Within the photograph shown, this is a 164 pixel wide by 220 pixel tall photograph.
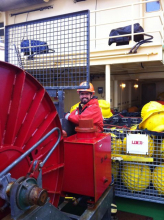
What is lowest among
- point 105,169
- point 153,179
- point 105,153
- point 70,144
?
point 153,179

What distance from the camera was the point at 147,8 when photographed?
8.56m

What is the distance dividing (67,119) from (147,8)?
7.72m

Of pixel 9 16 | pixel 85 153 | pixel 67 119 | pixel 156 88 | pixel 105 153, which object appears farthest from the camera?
pixel 156 88

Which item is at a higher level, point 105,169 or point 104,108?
point 104,108

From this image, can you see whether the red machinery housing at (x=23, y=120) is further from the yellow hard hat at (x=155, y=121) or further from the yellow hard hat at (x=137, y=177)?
the yellow hard hat at (x=155, y=121)

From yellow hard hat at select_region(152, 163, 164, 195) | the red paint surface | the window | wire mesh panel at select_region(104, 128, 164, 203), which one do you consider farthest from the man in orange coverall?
the window

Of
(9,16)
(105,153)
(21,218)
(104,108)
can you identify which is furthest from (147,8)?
(21,218)

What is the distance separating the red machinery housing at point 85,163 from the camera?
2.30 metres

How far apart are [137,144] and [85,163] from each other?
1257 millimetres

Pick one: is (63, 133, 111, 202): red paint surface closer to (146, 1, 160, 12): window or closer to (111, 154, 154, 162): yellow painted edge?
(111, 154, 154, 162): yellow painted edge

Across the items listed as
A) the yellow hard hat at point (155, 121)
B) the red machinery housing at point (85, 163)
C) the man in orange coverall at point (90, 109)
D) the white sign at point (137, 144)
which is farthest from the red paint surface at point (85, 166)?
the yellow hard hat at point (155, 121)

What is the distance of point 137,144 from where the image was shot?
3.25m

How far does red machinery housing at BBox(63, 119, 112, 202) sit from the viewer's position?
2299 mm

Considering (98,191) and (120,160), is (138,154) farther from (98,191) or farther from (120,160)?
(98,191)
